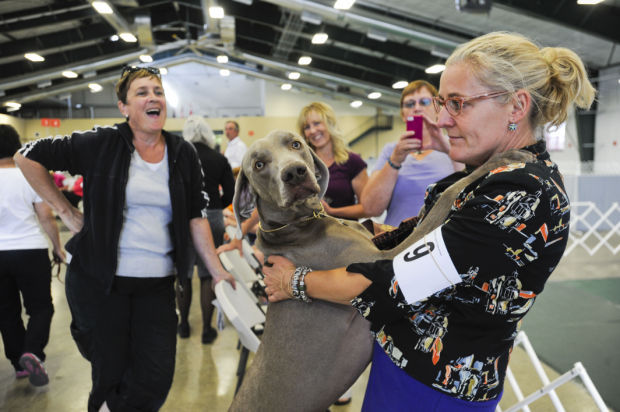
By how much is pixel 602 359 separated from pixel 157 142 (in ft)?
11.8

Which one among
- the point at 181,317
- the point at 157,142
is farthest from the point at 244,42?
the point at 157,142

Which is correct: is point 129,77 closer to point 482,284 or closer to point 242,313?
point 242,313

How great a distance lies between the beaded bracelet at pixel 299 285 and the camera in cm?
121

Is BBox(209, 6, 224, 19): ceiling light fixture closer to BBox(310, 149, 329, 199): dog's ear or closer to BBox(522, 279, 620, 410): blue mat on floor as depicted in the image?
BBox(522, 279, 620, 410): blue mat on floor

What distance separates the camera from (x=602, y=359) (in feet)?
10.7

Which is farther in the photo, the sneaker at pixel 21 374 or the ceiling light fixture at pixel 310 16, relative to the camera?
the ceiling light fixture at pixel 310 16

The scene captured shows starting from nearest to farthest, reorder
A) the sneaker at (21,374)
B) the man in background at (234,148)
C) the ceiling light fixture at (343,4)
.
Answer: the sneaker at (21,374) → the man in background at (234,148) → the ceiling light fixture at (343,4)

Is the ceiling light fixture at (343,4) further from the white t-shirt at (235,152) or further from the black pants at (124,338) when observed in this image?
the black pants at (124,338)

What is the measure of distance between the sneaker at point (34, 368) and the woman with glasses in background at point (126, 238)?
1.54 m

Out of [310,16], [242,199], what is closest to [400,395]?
[242,199]

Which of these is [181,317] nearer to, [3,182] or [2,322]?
[2,322]

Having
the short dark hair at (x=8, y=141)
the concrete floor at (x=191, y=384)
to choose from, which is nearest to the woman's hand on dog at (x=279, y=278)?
the concrete floor at (x=191, y=384)

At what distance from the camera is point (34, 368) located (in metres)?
3.10

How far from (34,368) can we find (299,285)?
2925 millimetres
